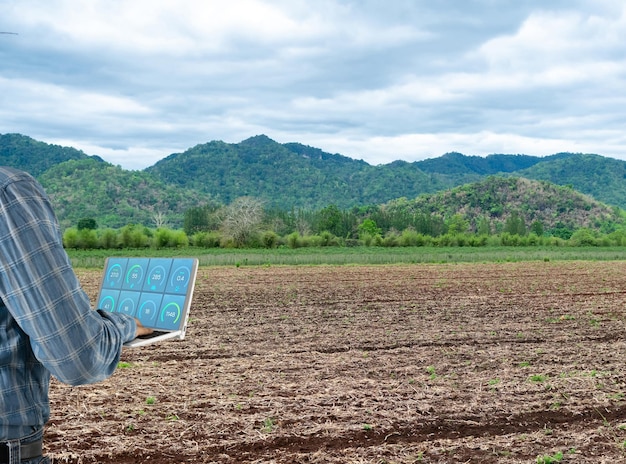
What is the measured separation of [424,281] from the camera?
2314cm

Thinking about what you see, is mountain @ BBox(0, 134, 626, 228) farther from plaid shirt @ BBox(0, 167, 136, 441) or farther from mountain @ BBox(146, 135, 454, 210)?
plaid shirt @ BBox(0, 167, 136, 441)

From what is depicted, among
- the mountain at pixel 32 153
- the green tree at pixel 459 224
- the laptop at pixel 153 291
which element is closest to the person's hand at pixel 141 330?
the laptop at pixel 153 291

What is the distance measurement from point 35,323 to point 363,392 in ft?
21.2

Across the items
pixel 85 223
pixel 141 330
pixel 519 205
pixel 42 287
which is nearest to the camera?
pixel 42 287

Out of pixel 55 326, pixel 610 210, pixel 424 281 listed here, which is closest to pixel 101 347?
pixel 55 326

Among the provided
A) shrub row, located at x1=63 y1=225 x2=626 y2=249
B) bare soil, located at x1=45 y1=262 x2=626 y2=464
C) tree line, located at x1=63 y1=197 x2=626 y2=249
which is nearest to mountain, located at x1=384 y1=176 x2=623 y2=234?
tree line, located at x1=63 y1=197 x2=626 y2=249

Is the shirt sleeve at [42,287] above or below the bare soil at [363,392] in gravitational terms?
above

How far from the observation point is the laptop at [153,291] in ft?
5.72

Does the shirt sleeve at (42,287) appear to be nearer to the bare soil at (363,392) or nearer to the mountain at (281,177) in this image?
the bare soil at (363,392)

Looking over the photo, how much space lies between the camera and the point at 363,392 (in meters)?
7.52

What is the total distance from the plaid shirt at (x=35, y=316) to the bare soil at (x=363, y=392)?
164 inches

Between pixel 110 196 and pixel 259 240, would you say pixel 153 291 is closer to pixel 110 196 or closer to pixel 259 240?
pixel 259 240

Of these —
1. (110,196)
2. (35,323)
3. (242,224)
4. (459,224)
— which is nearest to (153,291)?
(35,323)

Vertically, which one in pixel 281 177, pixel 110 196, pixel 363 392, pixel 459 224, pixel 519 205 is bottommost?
pixel 363 392
